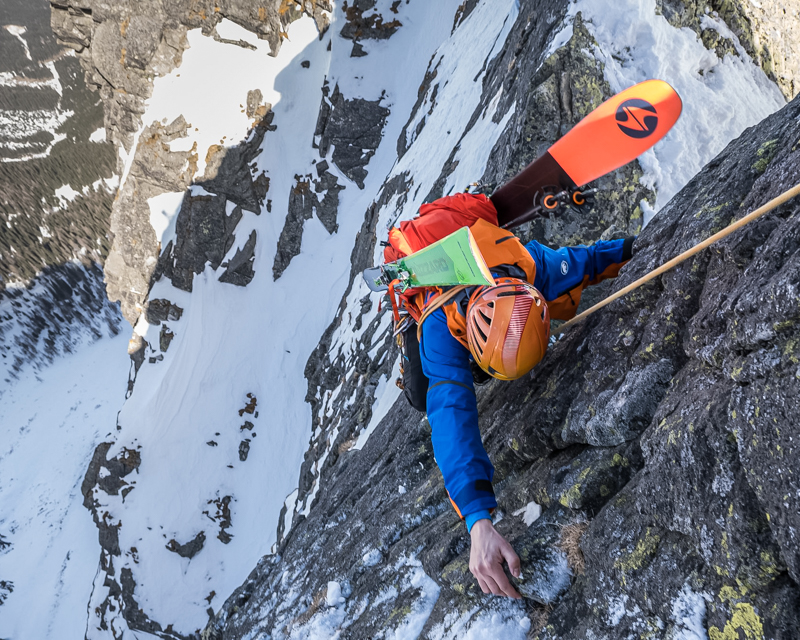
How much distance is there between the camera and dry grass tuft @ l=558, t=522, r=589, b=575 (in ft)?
7.72

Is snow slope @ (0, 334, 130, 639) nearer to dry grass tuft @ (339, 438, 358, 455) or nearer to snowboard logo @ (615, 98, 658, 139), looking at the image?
dry grass tuft @ (339, 438, 358, 455)

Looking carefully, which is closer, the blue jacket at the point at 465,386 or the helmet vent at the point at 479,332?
the blue jacket at the point at 465,386

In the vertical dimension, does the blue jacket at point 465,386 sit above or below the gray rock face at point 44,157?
below

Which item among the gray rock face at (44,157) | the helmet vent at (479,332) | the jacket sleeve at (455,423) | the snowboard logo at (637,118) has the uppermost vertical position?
the gray rock face at (44,157)

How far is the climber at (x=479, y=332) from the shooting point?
267cm

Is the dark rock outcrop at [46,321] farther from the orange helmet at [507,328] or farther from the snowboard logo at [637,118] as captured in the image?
the snowboard logo at [637,118]

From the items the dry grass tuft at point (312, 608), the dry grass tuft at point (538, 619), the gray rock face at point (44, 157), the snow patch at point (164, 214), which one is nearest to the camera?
the dry grass tuft at point (538, 619)

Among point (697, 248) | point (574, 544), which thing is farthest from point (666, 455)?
point (697, 248)

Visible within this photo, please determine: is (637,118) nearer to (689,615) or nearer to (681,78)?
(681,78)

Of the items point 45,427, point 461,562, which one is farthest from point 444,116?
point 45,427

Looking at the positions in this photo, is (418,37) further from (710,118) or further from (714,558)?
(714,558)

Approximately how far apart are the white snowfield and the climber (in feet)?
17.7

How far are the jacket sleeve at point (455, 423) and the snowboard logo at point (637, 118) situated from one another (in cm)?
223

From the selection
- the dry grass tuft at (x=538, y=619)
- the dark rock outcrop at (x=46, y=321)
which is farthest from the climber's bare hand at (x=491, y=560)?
the dark rock outcrop at (x=46, y=321)
